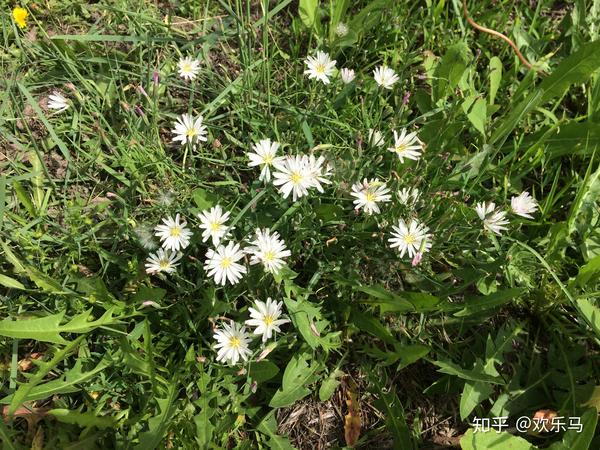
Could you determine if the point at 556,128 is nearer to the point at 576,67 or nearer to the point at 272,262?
the point at 576,67

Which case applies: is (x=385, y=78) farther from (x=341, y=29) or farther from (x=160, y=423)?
(x=160, y=423)

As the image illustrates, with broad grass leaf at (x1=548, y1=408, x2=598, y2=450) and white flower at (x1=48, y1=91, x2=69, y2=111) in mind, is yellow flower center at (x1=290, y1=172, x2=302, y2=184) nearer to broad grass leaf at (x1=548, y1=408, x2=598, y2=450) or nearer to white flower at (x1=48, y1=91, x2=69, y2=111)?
white flower at (x1=48, y1=91, x2=69, y2=111)

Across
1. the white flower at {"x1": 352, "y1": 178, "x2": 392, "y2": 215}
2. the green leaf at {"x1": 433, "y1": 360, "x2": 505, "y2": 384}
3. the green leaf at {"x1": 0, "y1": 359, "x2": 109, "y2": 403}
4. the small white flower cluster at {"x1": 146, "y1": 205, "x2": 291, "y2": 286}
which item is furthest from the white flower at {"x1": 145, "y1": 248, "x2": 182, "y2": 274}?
the green leaf at {"x1": 433, "y1": 360, "x2": 505, "y2": 384}

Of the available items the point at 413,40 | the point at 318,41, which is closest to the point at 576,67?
the point at 413,40

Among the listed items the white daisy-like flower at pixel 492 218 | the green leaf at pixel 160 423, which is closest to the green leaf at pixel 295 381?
the green leaf at pixel 160 423

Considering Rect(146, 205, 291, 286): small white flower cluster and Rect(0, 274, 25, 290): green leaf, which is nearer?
Rect(146, 205, 291, 286): small white flower cluster

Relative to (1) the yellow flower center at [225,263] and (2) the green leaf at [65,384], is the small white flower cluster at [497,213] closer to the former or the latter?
(1) the yellow flower center at [225,263]

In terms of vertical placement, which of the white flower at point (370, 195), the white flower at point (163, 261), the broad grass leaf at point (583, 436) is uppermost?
the white flower at point (370, 195)
